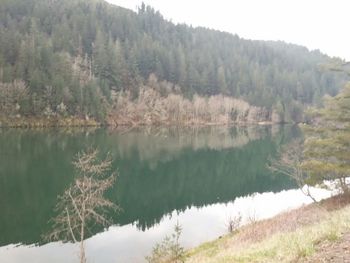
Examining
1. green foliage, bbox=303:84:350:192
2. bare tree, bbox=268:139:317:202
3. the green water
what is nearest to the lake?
the green water

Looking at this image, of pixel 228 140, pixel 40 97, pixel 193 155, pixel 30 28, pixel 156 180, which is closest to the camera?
pixel 156 180

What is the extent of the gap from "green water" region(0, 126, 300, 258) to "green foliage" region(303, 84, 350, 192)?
13938mm

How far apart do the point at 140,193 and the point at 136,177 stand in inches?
329

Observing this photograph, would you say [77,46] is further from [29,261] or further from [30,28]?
[29,261]

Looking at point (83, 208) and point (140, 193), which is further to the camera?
point (140, 193)

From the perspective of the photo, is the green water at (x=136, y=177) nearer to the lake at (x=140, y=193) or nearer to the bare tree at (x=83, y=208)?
the lake at (x=140, y=193)

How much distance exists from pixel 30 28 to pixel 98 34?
29.1 metres

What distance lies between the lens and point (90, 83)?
13862cm

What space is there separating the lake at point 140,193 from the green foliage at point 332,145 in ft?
26.7

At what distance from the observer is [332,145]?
27922mm

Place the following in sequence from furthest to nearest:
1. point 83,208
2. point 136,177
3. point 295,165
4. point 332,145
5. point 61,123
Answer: point 61,123
point 136,177
point 295,165
point 332,145
point 83,208

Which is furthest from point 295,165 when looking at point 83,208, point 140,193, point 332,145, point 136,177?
point 83,208

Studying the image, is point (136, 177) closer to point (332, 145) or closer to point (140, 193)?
point (140, 193)

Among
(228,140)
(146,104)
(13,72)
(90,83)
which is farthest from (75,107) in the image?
(228,140)
